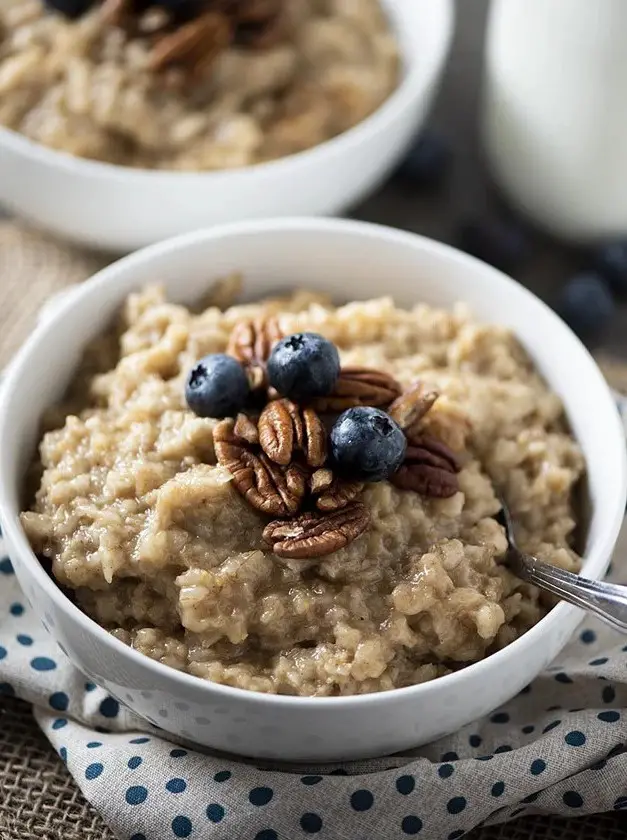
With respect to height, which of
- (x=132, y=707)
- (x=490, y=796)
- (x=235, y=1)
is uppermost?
(x=235, y=1)

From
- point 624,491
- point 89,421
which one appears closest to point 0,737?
point 89,421

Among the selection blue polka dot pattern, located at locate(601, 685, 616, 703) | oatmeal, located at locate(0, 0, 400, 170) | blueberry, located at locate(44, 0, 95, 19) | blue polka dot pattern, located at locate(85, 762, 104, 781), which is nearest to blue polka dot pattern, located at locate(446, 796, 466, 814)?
blue polka dot pattern, located at locate(601, 685, 616, 703)

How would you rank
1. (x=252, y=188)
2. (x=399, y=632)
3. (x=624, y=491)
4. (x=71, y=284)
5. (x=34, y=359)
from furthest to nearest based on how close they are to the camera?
(x=71, y=284), (x=252, y=188), (x=34, y=359), (x=624, y=491), (x=399, y=632)

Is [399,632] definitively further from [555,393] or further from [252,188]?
[252,188]

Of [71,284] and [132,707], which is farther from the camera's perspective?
[71,284]

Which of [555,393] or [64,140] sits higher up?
[64,140]

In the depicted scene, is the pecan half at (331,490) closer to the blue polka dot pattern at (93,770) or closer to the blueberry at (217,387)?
the blueberry at (217,387)

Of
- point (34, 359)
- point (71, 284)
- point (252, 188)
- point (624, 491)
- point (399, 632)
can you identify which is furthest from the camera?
point (71, 284)
